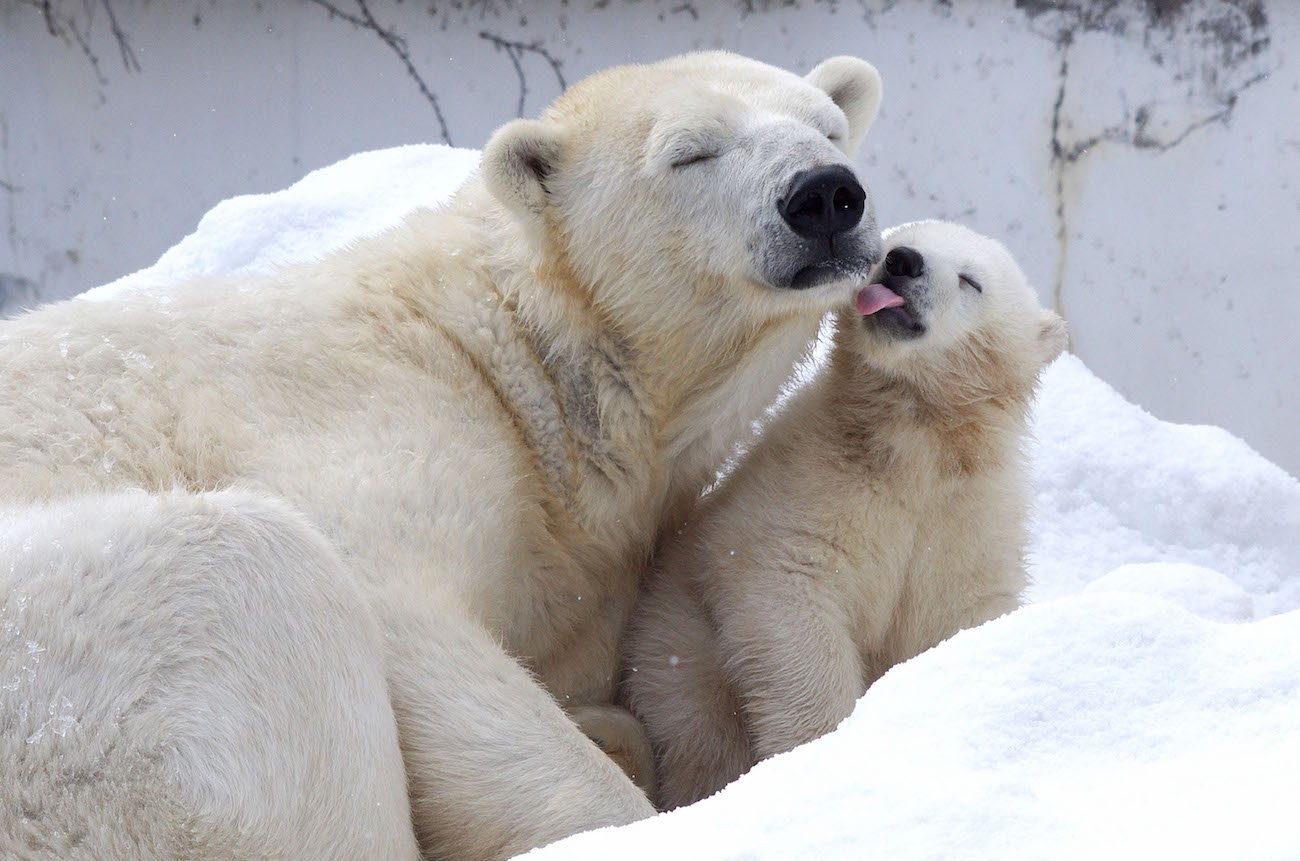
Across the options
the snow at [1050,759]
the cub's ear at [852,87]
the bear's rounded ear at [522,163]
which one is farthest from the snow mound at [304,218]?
the snow at [1050,759]

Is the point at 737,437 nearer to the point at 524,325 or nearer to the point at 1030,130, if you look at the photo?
the point at 524,325

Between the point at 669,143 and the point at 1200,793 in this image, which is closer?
the point at 1200,793

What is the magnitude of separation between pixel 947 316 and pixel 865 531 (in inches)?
16.1

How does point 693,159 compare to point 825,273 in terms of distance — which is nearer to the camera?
point 825,273

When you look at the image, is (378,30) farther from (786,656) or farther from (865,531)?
(786,656)

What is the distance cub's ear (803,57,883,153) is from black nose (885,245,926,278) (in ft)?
1.19

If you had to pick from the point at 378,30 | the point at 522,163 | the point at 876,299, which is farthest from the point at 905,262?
the point at 378,30

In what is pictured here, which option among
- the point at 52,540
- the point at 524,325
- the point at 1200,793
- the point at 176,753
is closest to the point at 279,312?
the point at 524,325

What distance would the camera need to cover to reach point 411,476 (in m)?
2.08

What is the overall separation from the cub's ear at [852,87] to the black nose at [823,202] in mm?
535

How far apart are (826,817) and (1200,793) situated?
0.33 metres

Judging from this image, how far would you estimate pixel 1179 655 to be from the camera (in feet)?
4.91

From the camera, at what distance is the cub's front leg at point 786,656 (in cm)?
231

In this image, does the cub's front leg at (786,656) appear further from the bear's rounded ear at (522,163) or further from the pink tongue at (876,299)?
the bear's rounded ear at (522,163)
